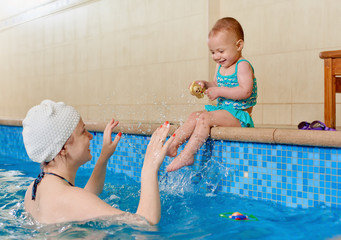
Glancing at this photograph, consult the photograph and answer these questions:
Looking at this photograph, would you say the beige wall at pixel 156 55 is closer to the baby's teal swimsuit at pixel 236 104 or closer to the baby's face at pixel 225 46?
the baby's teal swimsuit at pixel 236 104

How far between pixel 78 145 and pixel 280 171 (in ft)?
5.08

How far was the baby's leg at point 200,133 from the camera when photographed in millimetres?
3248

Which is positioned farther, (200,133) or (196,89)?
(196,89)

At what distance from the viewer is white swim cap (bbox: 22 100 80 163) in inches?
79.2

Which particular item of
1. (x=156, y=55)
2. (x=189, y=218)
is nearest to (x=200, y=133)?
(x=189, y=218)

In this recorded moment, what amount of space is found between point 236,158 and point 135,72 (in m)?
4.74

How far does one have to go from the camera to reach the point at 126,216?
1977mm

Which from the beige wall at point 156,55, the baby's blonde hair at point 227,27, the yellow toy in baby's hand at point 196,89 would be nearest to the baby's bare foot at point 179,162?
the yellow toy in baby's hand at point 196,89

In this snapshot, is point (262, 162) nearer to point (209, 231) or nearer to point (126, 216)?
point (209, 231)

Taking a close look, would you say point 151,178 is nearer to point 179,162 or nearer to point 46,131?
point 46,131

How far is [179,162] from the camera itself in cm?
323

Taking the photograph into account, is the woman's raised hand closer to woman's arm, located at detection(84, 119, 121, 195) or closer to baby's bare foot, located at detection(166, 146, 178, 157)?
woman's arm, located at detection(84, 119, 121, 195)

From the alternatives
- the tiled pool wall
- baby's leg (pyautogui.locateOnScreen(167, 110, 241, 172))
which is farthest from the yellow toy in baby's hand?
the tiled pool wall

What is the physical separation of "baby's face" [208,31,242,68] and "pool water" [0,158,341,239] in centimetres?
92
